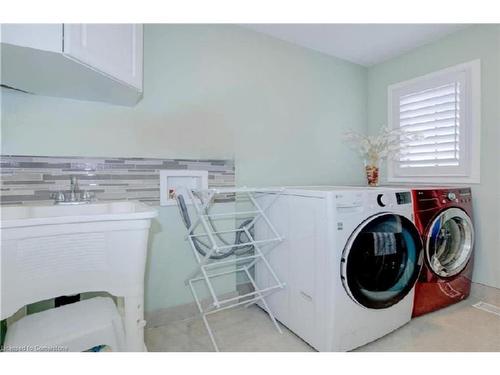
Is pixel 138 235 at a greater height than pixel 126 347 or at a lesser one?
greater

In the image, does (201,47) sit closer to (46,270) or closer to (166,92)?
(166,92)

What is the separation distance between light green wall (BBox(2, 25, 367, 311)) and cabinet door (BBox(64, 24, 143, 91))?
28 cm

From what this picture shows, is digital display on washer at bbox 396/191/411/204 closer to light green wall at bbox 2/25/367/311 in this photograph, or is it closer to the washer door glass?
the washer door glass

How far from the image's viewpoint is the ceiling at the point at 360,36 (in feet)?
6.40

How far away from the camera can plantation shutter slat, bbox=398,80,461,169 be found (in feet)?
6.68

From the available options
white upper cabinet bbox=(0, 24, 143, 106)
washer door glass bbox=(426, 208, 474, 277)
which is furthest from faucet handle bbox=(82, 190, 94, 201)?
washer door glass bbox=(426, 208, 474, 277)

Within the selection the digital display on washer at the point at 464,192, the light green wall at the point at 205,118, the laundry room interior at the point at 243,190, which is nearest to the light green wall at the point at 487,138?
the laundry room interior at the point at 243,190

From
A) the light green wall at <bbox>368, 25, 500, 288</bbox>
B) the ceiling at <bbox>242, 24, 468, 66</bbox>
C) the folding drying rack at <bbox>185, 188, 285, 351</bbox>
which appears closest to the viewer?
the folding drying rack at <bbox>185, 188, 285, 351</bbox>

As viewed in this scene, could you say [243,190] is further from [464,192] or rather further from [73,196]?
[464,192]

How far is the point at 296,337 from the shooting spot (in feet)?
5.04

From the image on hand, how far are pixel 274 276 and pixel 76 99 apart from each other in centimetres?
154

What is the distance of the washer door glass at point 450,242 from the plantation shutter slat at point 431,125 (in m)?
0.48
